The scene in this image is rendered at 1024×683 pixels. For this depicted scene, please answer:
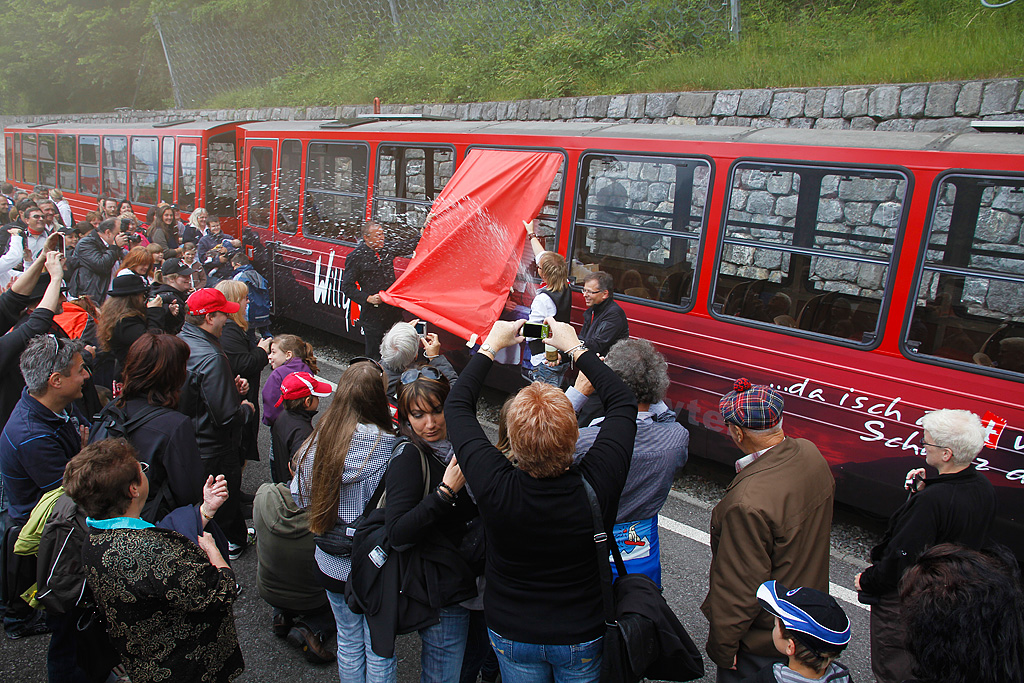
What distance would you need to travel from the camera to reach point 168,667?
2.20 m

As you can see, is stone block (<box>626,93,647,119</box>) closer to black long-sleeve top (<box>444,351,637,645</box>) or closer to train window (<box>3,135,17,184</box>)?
black long-sleeve top (<box>444,351,637,645</box>)

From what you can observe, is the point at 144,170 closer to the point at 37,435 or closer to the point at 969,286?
the point at 37,435

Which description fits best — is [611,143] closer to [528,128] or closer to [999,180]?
[528,128]

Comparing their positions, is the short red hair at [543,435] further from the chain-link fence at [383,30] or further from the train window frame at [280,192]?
the chain-link fence at [383,30]

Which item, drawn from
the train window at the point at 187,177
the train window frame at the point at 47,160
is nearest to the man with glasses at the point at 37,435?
the train window at the point at 187,177

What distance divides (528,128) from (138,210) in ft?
34.9

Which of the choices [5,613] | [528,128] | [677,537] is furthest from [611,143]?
[5,613]

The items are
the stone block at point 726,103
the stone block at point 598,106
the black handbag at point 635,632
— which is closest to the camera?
the black handbag at point 635,632

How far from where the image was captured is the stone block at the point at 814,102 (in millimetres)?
8117

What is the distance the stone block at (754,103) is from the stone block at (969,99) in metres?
2.10

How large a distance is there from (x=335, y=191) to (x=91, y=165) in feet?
33.7

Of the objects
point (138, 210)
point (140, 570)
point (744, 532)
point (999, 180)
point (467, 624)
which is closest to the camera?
point (140, 570)

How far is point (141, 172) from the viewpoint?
1345 centimetres

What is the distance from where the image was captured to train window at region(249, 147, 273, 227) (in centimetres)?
952
